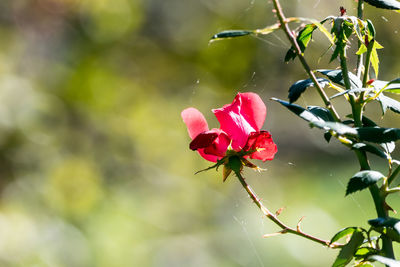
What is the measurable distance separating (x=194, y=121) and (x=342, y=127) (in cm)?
16

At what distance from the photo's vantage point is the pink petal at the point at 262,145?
45 centimetres

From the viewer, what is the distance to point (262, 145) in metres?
0.46

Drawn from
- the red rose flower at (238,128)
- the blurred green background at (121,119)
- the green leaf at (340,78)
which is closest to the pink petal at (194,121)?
the red rose flower at (238,128)

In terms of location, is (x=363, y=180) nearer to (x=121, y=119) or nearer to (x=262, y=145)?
(x=262, y=145)

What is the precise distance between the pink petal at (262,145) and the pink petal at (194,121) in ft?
0.15

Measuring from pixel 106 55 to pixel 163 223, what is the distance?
0.54 meters

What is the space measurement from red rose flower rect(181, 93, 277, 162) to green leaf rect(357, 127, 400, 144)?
0.35ft

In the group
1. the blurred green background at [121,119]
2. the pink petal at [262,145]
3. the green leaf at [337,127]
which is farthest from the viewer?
the blurred green background at [121,119]

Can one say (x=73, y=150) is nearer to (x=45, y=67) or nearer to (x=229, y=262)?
(x=45, y=67)

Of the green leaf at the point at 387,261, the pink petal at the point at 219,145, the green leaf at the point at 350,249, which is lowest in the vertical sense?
the green leaf at the point at 387,261

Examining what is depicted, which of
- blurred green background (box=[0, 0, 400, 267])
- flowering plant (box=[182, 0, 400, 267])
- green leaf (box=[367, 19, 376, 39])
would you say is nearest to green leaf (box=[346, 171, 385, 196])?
flowering plant (box=[182, 0, 400, 267])

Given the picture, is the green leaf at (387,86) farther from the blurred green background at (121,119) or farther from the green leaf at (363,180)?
the blurred green background at (121,119)

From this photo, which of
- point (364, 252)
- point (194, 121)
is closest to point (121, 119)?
point (194, 121)

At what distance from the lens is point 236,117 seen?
47 cm
